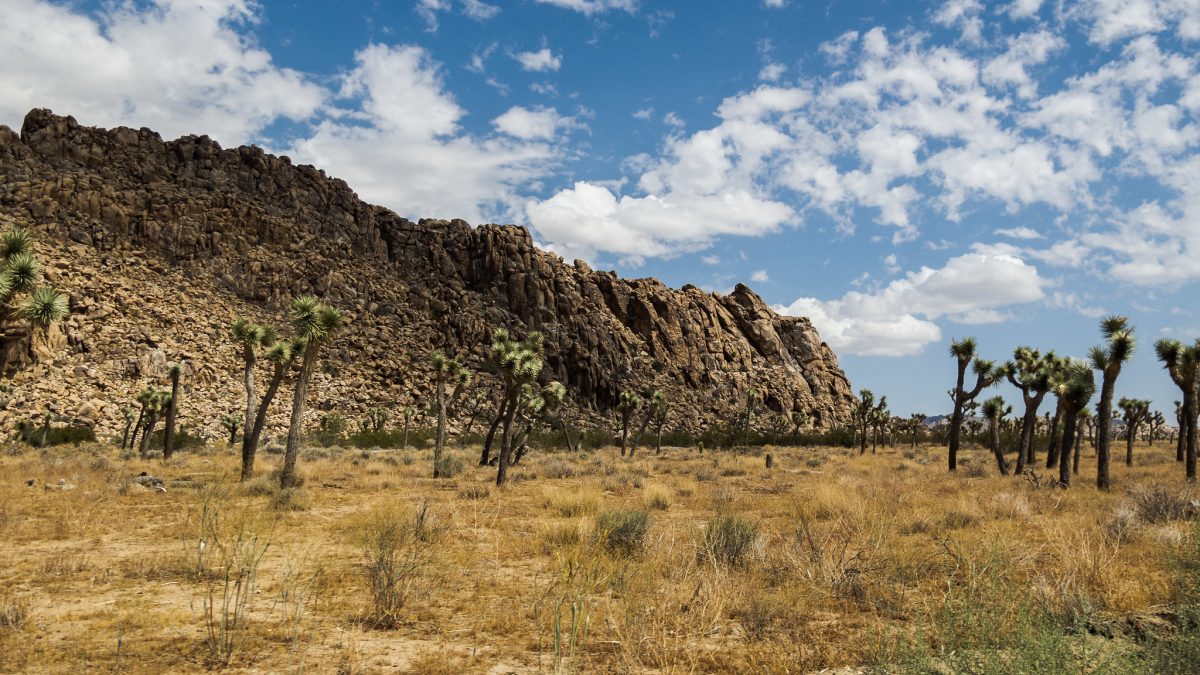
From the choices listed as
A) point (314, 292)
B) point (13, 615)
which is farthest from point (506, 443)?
point (314, 292)

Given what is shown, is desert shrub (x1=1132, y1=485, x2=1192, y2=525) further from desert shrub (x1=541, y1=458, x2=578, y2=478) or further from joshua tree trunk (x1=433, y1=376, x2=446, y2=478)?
joshua tree trunk (x1=433, y1=376, x2=446, y2=478)

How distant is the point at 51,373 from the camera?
5278 centimetres

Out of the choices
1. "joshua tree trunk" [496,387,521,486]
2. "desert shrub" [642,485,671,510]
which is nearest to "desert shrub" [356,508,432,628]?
"desert shrub" [642,485,671,510]

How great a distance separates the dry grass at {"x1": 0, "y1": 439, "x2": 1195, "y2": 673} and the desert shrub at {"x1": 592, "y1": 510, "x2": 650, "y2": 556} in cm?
6

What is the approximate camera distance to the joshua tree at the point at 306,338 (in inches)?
820

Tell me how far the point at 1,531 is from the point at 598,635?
12.2m

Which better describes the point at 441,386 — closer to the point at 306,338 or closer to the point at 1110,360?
the point at 306,338

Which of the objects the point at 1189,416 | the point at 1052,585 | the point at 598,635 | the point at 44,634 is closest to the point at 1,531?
the point at 44,634

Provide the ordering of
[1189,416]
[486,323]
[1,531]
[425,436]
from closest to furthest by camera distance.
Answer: [1,531] → [1189,416] → [425,436] → [486,323]

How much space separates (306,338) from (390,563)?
16.9 metres

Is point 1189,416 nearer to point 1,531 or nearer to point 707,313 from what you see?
point 1,531

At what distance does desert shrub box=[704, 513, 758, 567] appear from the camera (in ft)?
30.5

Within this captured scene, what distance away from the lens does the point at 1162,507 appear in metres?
12.6

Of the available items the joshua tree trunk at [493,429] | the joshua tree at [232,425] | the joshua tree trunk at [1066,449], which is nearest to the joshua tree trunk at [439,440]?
the joshua tree trunk at [493,429]
